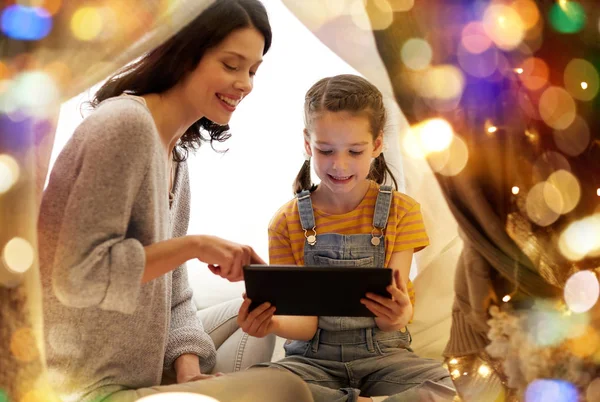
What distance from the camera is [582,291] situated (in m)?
1.00

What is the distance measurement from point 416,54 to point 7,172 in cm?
59

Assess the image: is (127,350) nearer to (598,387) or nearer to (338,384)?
(338,384)

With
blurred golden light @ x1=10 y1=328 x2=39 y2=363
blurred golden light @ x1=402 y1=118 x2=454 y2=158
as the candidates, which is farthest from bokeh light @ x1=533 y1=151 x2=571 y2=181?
blurred golden light @ x1=10 y1=328 x2=39 y2=363

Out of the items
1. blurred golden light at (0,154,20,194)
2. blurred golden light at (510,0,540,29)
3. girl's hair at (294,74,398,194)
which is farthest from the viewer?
girl's hair at (294,74,398,194)

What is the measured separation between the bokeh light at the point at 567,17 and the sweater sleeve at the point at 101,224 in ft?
2.03

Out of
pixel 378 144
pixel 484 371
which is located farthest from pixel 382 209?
pixel 484 371

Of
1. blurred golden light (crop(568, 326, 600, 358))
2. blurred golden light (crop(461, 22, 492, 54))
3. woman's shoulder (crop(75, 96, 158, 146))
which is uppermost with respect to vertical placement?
blurred golden light (crop(461, 22, 492, 54))

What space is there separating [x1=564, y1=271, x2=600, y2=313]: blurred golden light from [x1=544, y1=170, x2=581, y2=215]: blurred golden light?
10cm

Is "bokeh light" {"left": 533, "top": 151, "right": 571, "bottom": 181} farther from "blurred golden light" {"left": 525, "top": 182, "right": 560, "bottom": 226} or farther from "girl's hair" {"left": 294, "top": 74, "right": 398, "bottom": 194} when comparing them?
"girl's hair" {"left": 294, "top": 74, "right": 398, "bottom": 194}

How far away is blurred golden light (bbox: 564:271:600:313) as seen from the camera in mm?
997

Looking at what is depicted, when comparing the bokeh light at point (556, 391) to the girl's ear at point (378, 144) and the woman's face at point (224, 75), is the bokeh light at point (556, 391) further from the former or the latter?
the woman's face at point (224, 75)

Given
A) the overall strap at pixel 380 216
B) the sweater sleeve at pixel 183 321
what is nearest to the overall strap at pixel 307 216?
the overall strap at pixel 380 216

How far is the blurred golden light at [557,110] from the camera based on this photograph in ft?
3.24

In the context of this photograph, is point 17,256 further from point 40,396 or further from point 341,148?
point 341,148
